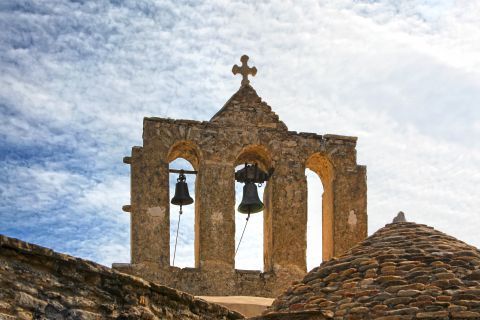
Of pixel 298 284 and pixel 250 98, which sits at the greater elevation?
pixel 250 98

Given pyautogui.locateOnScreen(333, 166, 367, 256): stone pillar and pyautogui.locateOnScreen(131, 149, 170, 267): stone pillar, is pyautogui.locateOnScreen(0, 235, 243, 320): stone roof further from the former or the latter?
pyautogui.locateOnScreen(333, 166, 367, 256): stone pillar

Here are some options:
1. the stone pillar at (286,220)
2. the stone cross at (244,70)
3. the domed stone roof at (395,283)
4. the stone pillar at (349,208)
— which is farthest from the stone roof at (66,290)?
the stone cross at (244,70)

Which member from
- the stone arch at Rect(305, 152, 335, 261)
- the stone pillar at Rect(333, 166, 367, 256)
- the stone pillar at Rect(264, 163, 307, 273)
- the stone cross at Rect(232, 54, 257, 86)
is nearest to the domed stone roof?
the stone pillar at Rect(264, 163, 307, 273)

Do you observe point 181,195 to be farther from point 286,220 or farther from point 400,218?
point 400,218

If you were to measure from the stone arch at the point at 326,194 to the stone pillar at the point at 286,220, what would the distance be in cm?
33

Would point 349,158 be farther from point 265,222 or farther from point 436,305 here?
point 436,305

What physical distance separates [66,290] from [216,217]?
16.5 ft

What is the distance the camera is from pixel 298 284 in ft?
37.3

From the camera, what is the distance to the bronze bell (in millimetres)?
14719

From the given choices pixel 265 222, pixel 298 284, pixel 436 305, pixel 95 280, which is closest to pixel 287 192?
pixel 265 222

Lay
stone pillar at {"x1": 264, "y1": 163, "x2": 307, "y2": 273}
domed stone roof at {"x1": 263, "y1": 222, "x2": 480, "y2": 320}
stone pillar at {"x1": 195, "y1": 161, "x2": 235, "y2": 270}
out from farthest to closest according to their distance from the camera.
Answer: stone pillar at {"x1": 264, "y1": 163, "x2": 307, "y2": 273}
stone pillar at {"x1": 195, "y1": 161, "x2": 235, "y2": 270}
domed stone roof at {"x1": 263, "y1": 222, "x2": 480, "y2": 320}

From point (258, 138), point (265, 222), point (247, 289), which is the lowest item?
point (247, 289)

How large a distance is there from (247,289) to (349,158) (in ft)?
6.84

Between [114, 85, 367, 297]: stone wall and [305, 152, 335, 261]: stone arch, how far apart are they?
1cm
